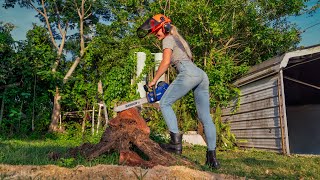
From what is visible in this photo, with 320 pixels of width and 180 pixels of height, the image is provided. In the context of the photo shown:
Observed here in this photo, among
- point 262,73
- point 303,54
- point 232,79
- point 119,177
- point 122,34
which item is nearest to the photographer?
point 119,177

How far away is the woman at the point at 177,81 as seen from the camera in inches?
184

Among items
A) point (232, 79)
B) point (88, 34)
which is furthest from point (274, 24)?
point (88, 34)

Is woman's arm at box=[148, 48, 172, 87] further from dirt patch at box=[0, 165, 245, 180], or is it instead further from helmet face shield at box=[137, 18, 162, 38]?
dirt patch at box=[0, 165, 245, 180]

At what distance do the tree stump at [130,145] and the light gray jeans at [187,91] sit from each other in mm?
414

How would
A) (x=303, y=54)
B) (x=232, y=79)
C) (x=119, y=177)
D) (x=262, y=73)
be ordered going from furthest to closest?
(x=232, y=79), (x=262, y=73), (x=303, y=54), (x=119, y=177)

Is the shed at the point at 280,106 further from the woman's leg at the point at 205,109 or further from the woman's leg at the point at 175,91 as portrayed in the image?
the woman's leg at the point at 175,91

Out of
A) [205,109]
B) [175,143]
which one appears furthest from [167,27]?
[175,143]

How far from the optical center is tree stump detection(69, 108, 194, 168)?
4340 millimetres

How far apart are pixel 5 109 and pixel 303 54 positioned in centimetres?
1164

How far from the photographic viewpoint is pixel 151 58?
1407 cm

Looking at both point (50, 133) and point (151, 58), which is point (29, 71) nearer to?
point (50, 133)

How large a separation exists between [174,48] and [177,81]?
453 millimetres

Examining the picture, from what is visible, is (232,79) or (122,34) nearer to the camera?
(232,79)

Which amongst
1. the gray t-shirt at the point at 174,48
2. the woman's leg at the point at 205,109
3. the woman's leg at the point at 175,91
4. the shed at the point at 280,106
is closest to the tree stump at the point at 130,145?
the woman's leg at the point at 175,91
